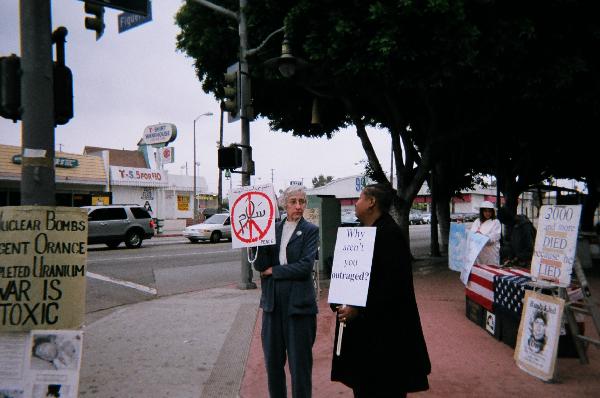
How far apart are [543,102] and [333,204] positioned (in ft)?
16.9

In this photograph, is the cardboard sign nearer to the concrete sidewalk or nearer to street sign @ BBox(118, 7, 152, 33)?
the concrete sidewalk

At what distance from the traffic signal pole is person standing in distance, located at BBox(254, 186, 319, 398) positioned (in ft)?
5.59

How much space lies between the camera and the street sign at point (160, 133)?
38.3m

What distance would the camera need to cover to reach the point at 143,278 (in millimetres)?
12273

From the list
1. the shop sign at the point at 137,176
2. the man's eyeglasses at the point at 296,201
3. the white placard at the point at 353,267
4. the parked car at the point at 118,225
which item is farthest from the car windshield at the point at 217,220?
the white placard at the point at 353,267

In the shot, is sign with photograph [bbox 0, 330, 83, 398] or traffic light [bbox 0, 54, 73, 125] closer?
sign with photograph [bbox 0, 330, 83, 398]

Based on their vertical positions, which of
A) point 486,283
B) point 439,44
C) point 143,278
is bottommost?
point 143,278

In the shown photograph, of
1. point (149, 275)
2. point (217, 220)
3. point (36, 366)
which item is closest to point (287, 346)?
point (36, 366)

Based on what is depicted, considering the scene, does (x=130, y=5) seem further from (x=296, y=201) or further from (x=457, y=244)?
(x=457, y=244)

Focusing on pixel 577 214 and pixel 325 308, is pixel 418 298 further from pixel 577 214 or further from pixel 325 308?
pixel 577 214

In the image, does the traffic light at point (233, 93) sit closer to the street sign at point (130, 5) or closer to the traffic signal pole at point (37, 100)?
the street sign at point (130, 5)

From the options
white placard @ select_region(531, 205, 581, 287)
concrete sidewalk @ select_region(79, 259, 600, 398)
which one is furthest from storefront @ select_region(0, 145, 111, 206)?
white placard @ select_region(531, 205, 581, 287)

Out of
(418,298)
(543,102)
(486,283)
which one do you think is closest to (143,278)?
(418,298)

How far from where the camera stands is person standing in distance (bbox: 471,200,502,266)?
24.3 ft
